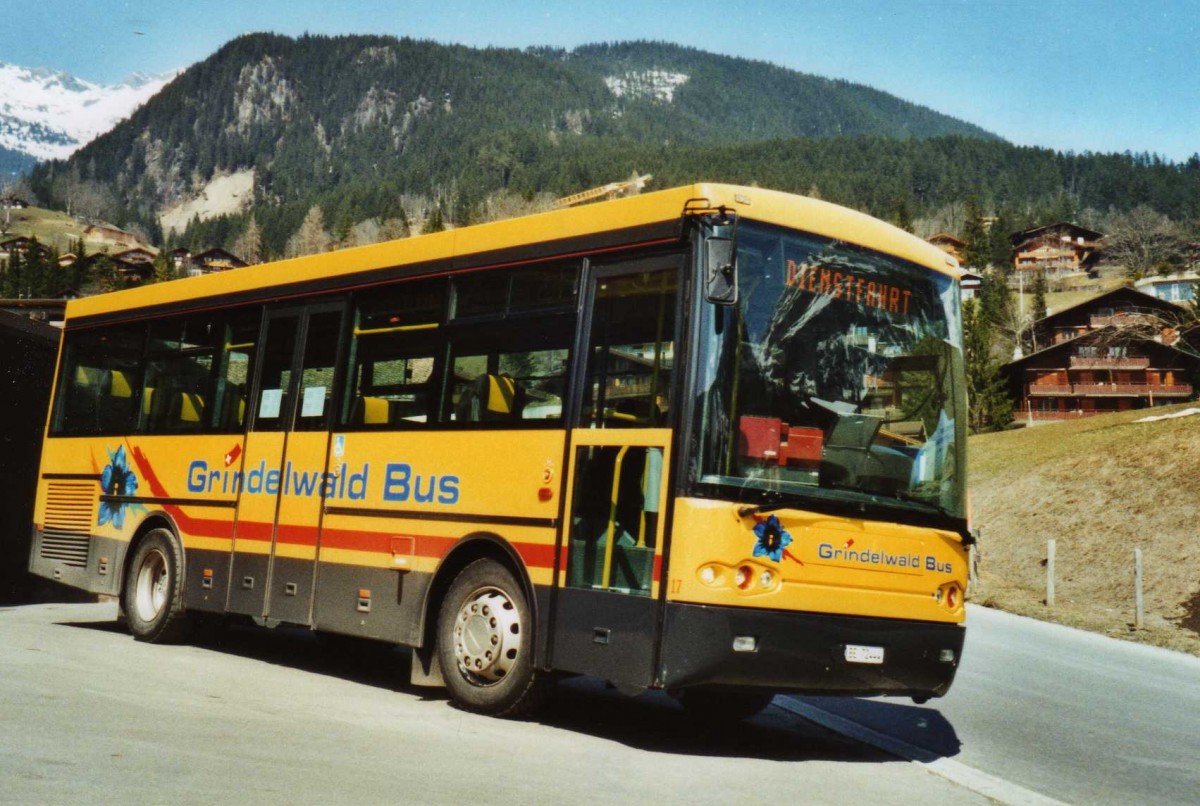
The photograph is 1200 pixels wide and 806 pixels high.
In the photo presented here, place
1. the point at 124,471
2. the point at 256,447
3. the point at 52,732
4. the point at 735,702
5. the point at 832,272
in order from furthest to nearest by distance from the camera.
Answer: the point at 124,471, the point at 256,447, the point at 735,702, the point at 832,272, the point at 52,732

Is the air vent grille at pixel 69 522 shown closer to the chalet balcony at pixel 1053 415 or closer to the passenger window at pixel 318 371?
the passenger window at pixel 318 371

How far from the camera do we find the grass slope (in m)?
26.5

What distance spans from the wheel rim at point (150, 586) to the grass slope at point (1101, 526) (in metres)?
14.6

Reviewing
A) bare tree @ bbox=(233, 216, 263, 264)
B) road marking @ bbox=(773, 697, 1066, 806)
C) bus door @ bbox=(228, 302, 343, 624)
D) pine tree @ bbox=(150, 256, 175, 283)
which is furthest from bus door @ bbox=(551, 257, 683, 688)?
bare tree @ bbox=(233, 216, 263, 264)

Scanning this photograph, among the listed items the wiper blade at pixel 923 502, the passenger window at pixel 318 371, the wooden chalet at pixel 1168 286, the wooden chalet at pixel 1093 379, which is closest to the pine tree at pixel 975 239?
the wooden chalet at pixel 1168 286

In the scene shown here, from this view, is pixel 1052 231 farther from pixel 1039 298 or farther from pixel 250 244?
pixel 250 244

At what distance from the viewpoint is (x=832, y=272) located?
8078mm

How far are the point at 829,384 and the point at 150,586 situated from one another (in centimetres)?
793

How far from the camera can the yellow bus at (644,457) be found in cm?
750

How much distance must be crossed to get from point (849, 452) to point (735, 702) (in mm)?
2737

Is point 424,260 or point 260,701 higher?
point 424,260

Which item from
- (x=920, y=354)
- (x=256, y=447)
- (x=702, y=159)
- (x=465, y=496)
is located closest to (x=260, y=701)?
(x=465, y=496)

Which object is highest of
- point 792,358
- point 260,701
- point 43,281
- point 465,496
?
point 43,281

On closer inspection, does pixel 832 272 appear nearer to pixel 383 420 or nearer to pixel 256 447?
pixel 383 420
